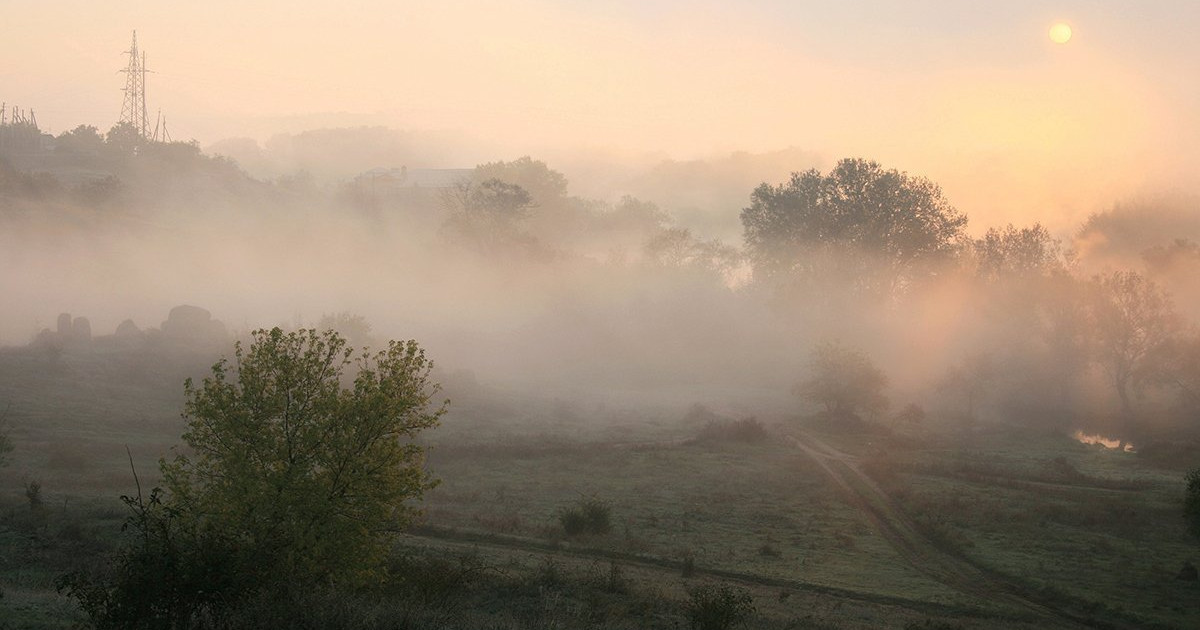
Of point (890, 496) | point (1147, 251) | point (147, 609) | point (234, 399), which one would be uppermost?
point (1147, 251)

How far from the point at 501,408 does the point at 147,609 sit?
56171 mm

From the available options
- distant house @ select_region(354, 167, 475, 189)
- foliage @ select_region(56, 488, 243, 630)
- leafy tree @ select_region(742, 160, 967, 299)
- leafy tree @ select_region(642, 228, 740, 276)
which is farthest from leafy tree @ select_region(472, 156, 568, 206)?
foliage @ select_region(56, 488, 243, 630)

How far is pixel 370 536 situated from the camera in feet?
60.4

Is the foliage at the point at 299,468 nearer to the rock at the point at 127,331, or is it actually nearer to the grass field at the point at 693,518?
the grass field at the point at 693,518

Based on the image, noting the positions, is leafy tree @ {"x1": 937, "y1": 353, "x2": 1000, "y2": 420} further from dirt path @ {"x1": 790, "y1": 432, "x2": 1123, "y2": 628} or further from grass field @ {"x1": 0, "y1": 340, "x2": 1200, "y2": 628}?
dirt path @ {"x1": 790, "y1": 432, "x2": 1123, "y2": 628}

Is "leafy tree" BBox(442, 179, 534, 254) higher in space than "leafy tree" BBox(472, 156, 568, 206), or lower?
lower

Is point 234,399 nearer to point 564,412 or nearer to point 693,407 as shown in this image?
point 564,412

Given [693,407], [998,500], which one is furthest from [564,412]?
[998,500]

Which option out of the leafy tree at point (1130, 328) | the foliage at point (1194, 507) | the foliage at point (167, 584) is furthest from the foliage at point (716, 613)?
the leafy tree at point (1130, 328)

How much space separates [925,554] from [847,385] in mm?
36319

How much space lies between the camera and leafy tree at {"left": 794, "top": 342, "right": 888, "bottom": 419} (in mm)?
69750

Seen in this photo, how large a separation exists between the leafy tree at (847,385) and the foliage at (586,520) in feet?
128

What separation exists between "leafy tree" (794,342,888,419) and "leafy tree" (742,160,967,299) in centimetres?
3715

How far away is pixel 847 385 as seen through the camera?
2756 inches
